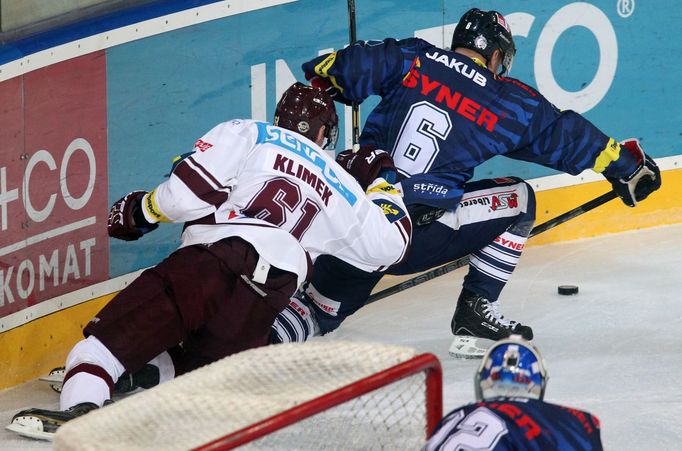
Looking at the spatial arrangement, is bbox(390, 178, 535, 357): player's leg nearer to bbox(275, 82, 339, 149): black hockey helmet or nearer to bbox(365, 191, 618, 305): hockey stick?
bbox(365, 191, 618, 305): hockey stick

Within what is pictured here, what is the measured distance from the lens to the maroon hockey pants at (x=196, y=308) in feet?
11.0

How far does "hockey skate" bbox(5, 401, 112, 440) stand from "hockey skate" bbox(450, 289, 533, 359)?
4.29 feet

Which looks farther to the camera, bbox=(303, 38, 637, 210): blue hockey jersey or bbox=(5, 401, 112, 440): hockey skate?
bbox=(303, 38, 637, 210): blue hockey jersey

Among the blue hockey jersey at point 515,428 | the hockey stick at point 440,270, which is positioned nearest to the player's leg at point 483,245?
the hockey stick at point 440,270

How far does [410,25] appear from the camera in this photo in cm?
502

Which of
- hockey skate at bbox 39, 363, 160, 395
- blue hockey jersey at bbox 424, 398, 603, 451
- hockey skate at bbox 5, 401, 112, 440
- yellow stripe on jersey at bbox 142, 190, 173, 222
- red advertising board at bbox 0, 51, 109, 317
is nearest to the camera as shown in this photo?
blue hockey jersey at bbox 424, 398, 603, 451

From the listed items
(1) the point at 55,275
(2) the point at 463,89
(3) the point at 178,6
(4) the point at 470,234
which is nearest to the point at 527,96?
(2) the point at 463,89

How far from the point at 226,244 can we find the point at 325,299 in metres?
0.79

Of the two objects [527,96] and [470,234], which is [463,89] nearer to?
[527,96]

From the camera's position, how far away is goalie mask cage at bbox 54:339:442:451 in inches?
81.7

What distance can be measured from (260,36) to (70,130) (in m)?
0.81

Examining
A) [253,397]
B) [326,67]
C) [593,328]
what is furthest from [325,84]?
[253,397]

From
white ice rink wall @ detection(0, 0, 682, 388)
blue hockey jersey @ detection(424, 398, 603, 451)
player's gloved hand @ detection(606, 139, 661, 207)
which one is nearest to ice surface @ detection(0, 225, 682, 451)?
white ice rink wall @ detection(0, 0, 682, 388)

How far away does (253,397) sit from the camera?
2.23 m
